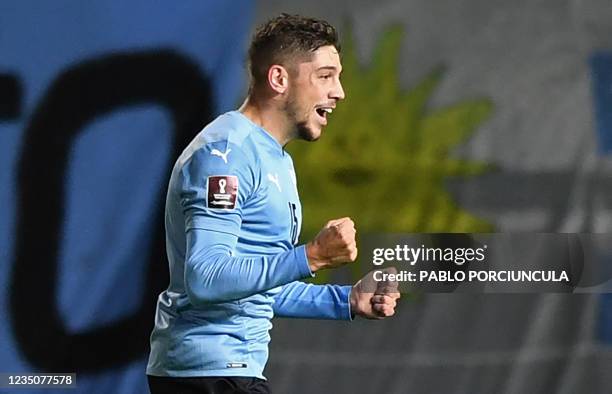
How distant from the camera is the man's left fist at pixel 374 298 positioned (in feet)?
8.61

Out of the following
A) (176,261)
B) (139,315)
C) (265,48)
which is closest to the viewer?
(176,261)

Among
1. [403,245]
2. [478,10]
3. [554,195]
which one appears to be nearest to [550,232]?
[554,195]

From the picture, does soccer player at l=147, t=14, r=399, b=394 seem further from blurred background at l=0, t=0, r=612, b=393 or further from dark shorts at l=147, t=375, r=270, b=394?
blurred background at l=0, t=0, r=612, b=393

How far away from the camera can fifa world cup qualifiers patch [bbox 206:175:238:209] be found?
2.34 m

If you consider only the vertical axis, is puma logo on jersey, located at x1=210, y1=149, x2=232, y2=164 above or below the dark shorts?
above

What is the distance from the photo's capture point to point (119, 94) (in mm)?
3840

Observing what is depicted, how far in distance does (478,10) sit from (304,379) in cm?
126

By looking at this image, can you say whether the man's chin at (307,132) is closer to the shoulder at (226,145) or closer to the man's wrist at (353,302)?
the shoulder at (226,145)

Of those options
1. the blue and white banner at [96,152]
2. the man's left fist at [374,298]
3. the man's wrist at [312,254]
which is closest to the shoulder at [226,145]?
the man's wrist at [312,254]

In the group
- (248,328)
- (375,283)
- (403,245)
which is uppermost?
(403,245)

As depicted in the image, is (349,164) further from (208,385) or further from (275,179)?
(208,385)

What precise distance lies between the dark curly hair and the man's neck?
47 mm

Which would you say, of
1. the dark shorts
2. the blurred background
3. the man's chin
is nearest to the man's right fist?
the dark shorts

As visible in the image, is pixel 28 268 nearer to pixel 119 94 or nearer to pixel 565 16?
pixel 119 94
